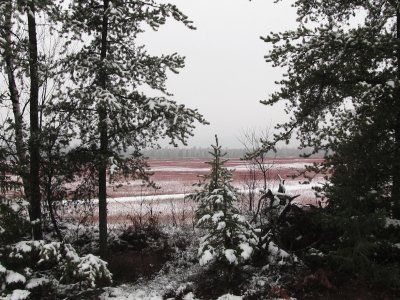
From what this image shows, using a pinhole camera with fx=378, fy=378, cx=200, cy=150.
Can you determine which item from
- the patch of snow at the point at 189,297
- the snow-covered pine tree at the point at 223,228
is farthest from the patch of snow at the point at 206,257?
the patch of snow at the point at 189,297

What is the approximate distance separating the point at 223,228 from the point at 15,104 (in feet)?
24.9

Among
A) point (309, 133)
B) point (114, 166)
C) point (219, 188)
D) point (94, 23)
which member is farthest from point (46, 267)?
point (309, 133)

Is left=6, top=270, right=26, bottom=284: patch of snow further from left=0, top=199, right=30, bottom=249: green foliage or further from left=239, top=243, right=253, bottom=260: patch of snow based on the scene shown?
left=239, top=243, right=253, bottom=260: patch of snow

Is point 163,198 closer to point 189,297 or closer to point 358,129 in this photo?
point 189,297

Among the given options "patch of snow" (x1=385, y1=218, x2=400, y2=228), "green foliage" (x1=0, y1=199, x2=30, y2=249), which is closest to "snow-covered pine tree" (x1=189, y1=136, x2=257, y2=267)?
"patch of snow" (x1=385, y1=218, x2=400, y2=228)

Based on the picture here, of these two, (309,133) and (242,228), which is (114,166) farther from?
(309,133)

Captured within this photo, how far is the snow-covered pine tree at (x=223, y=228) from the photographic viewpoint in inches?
302

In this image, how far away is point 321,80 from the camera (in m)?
7.98

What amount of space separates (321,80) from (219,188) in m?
3.15

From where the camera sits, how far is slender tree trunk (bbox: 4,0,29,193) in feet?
23.5

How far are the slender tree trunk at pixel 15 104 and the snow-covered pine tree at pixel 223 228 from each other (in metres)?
3.73

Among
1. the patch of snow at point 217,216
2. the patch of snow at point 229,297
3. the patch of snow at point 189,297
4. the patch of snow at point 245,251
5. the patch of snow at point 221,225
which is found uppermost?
the patch of snow at point 217,216

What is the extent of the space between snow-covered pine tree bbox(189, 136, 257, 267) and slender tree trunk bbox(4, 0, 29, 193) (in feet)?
12.2

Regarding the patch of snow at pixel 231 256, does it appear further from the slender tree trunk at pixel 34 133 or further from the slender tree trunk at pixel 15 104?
the slender tree trunk at pixel 34 133
